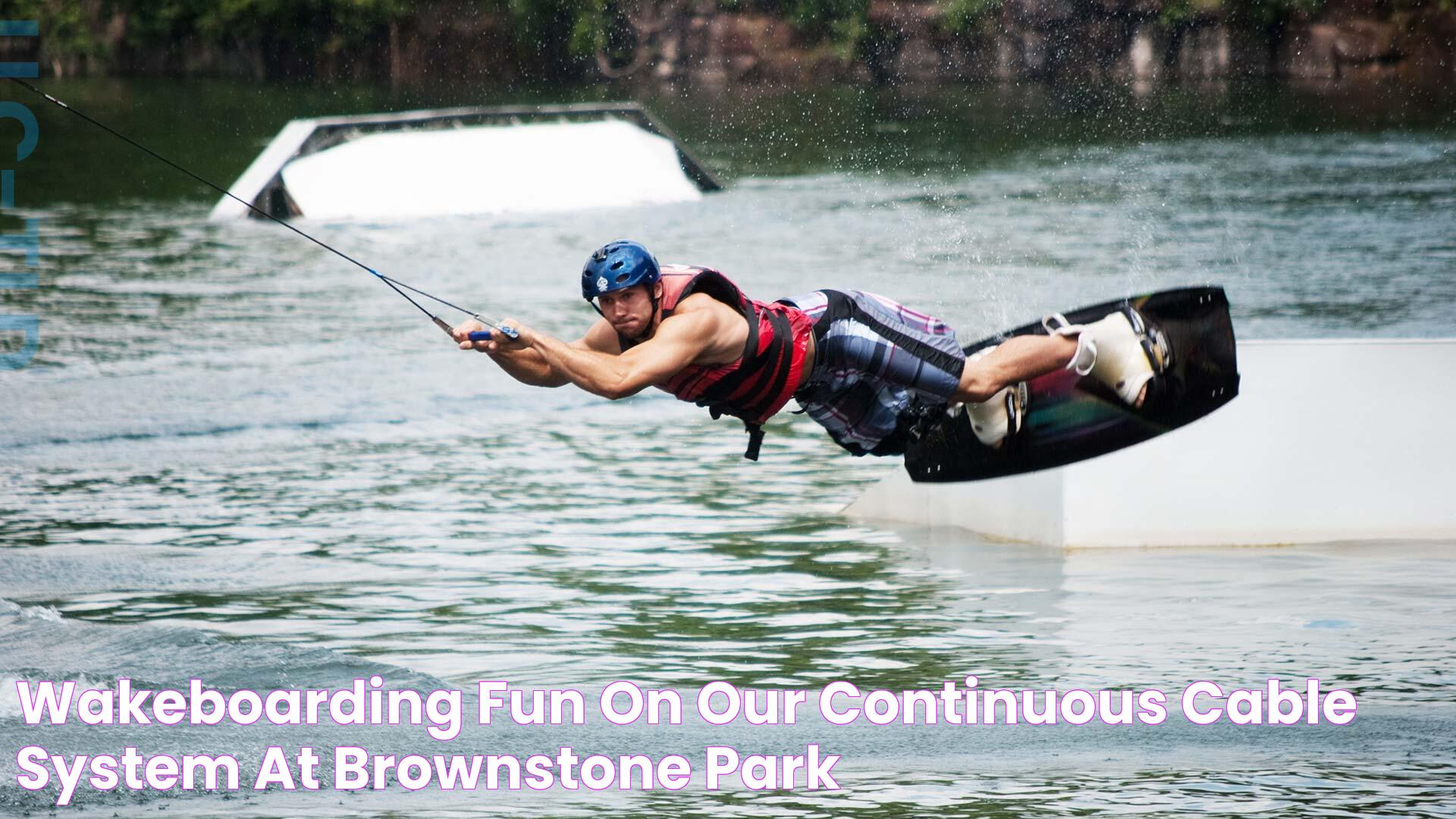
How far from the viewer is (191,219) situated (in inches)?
1007

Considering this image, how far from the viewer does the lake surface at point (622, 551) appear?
6.25m

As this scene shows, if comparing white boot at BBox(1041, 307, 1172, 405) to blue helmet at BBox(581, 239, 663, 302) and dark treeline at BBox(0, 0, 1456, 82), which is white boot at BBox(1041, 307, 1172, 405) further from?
dark treeline at BBox(0, 0, 1456, 82)

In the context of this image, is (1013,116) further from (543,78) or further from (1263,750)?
(1263,750)

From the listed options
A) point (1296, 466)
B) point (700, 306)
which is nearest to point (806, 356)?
point (700, 306)

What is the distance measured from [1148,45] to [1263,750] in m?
52.4

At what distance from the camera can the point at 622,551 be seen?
9.14m

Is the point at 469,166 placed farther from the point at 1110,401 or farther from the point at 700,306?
the point at 700,306

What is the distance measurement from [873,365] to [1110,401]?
146 centimetres

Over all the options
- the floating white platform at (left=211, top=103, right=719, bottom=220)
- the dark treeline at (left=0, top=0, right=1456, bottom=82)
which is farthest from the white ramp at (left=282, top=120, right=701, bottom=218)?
the dark treeline at (left=0, top=0, right=1456, bottom=82)

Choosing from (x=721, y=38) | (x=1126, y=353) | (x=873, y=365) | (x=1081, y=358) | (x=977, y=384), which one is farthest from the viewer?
(x=721, y=38)

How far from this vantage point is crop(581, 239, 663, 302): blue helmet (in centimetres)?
627

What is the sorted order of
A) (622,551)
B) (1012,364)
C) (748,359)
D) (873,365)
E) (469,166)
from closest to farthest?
(748,359) → (873,365) → (1012,364) → (622,551) → (469,166)

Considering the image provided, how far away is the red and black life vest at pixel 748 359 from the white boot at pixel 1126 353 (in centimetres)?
155

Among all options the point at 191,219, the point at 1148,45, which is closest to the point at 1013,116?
the point at 1148,45
